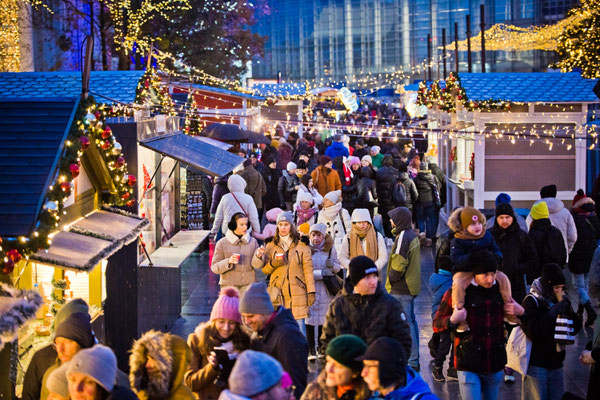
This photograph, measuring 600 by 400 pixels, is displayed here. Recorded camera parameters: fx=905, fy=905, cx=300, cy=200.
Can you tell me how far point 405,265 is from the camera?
365 inches

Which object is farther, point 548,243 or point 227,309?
point 548,243

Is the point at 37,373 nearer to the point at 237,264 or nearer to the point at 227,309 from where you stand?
the point at 227,309

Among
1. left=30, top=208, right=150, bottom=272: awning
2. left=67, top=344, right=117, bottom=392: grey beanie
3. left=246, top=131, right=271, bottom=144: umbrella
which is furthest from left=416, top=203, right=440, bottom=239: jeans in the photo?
left=67, top=344, right=117, bottom=392: grey beanie

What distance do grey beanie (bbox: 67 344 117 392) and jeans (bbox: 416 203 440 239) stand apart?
42.8 ft

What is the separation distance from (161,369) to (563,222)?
7842 millimetres

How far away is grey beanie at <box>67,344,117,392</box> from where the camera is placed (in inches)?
191

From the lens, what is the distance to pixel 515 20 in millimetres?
A: 85625

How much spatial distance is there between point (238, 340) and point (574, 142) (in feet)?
39.3

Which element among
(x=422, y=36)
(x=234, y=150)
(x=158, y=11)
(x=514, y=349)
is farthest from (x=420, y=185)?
(x=422, y=36)

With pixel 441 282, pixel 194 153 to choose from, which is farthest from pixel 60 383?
pixel 194 153

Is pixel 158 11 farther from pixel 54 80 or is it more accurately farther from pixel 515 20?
pixel 515 20

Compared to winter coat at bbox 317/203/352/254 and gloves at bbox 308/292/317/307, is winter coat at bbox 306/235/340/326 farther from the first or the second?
winter coat at bbox 317/203/352/254

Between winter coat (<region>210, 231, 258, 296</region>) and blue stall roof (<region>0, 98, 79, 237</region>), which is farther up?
blue stall roof (<region>0, 98, 79, 237</region>)

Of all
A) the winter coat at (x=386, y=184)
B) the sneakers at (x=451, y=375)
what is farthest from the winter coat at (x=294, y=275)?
the winter coat at (x=386, y=184)
